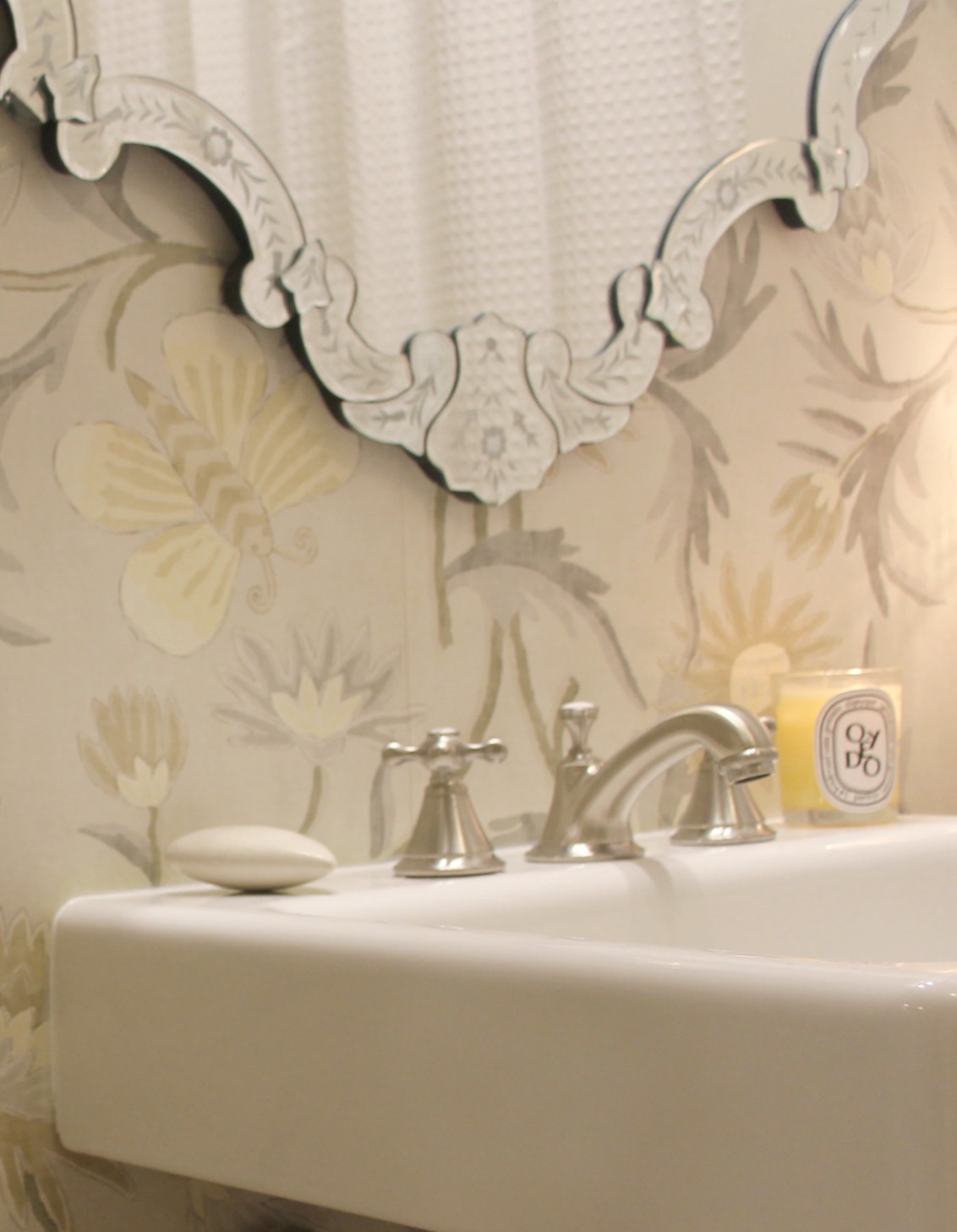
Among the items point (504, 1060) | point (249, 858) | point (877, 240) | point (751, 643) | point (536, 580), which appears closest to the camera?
point (504, 1060)

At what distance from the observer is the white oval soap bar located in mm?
670

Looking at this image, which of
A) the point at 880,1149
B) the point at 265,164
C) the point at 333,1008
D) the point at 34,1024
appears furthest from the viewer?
the point at 265,164

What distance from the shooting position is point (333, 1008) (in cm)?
55

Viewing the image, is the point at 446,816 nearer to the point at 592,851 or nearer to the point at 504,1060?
the point at 592,851

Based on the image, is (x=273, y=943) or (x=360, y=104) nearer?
(x=273, y=943)

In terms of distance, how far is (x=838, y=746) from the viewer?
95cm

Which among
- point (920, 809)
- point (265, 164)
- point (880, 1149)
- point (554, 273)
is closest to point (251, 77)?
point (265, 164)

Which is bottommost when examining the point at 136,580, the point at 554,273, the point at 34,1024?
the point at 34,1024

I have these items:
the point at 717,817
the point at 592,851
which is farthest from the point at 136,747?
the point at 717,817

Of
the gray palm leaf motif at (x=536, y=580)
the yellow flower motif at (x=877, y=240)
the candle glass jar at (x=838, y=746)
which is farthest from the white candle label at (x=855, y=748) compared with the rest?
the yellow flower motif at (x=877, y=240)

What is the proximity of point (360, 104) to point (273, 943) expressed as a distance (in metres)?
0.48

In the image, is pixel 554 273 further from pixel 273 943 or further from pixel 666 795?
pixel 273 943

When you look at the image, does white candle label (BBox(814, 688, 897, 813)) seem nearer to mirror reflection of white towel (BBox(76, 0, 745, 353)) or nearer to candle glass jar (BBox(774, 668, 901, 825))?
candle glass jar (BBox(774, 668, 901, 825))

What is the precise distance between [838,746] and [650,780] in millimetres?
211
